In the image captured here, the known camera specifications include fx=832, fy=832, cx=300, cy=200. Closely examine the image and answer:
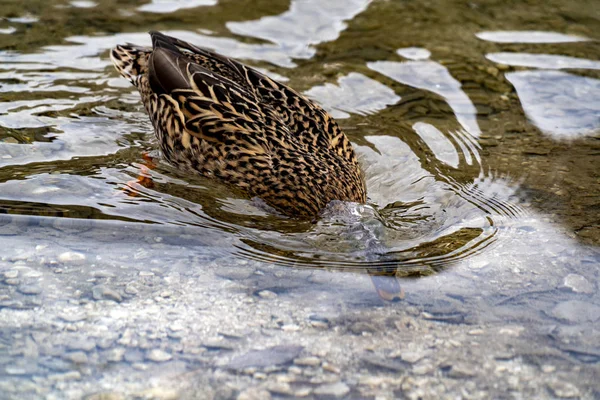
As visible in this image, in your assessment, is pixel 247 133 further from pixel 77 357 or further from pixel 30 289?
pixel 77 357

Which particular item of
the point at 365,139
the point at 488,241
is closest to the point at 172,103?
the point at 365,139

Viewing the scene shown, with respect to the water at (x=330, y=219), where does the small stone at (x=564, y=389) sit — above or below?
below

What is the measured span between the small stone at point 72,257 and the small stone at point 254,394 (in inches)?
70.7

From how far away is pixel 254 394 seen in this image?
450 cm

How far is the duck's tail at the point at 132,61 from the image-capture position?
8125 millimetres

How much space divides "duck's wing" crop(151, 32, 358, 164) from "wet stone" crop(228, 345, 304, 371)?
2591 mm

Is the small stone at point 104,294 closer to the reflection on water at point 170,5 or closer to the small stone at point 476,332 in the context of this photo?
the small stone at point 476,332

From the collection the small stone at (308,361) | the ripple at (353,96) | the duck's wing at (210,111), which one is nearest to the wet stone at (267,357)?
the small stone at (308,361)

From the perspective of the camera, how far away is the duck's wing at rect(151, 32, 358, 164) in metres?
7.21

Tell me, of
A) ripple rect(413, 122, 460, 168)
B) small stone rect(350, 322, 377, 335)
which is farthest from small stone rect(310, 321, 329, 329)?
ripple rect(413, 122, 460, 168)

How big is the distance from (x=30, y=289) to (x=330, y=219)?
7.54ft

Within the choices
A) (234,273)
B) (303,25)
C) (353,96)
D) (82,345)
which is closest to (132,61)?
(353,96)

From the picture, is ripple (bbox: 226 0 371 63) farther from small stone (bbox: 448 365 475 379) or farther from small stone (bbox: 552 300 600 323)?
small stone (bbox: 448 365 475 379)

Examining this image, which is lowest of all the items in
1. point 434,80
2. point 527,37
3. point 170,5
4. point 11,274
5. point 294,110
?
point 11,274
